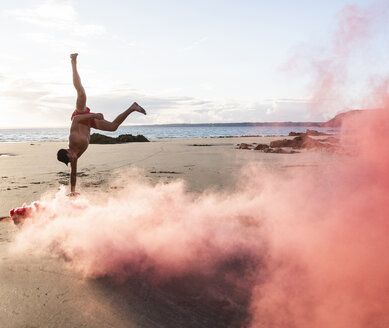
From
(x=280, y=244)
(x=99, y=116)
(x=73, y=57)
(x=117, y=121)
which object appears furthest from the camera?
(x=117, y=121)

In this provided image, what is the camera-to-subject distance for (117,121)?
595cm

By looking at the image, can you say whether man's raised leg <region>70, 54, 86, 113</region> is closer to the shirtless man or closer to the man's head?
the shirtless man

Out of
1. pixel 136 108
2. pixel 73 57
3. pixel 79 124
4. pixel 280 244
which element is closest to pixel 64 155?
pixel 79 124

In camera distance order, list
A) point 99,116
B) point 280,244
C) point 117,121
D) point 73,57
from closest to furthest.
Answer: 1. point 280,244
2. point 73,57
3. point 99,116
4. point 117,121

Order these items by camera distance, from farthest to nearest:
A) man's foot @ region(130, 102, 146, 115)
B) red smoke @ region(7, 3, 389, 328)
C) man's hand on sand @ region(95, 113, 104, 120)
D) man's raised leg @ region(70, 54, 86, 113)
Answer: man's foot @ region(130, 102, 146, 115), man's hand on sand @ region(95, 113, 104, 120), man's raised leg @ region(70, 54, 86, 113), red smoke @ region(7, 3, 389, 328)

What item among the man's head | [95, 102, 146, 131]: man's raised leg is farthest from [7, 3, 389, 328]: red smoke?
[95, 102, 146, 131]: man's raised leg

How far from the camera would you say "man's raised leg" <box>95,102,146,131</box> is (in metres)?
5.75

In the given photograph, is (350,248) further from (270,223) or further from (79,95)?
(79,95)

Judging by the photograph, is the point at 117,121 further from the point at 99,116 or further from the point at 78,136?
the point at 78,136

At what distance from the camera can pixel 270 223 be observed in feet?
18.9

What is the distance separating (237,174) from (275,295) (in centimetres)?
800

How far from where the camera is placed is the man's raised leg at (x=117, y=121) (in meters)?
5.75

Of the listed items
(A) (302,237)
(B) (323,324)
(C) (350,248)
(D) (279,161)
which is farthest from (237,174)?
(B) (323,324)

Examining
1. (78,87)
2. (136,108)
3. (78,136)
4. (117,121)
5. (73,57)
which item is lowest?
(78,136)
